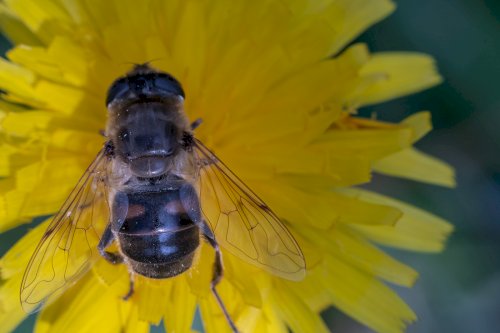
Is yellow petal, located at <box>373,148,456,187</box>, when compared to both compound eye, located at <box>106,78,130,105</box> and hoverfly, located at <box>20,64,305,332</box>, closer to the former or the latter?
hoverfly, located at <box>20,64,305,332</box>

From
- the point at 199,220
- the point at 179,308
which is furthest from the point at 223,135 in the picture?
the point at 179,308

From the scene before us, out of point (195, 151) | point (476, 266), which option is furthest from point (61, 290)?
point (476, 266)

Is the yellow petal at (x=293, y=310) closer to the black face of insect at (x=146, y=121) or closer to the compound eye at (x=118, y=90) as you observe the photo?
the black face of insect at (x=146, y=121)

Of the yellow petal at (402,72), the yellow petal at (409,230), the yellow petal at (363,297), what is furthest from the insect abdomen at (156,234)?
the yellow petal at (402,72)

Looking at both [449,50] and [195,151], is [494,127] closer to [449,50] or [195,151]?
[449,50]

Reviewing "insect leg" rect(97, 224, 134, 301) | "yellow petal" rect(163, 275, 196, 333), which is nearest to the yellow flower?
"yellow petal" rect(163, 275, 196, 333)

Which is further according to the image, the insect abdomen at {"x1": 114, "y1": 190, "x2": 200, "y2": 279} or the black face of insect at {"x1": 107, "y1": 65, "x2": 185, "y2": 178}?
the black face of insect at {"x1": 107, "y1": 65, "x2": 185, "y2": 178}

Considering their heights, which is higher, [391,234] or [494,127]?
[494,127]

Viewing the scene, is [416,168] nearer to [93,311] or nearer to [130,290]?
[130,290]
